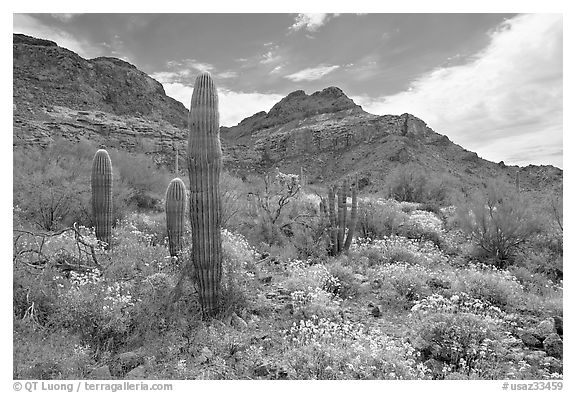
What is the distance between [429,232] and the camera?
13.7 meters

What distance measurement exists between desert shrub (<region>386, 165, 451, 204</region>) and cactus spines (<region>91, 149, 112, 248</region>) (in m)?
18.1

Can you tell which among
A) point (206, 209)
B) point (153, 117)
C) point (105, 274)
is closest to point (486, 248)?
point (206, 209)

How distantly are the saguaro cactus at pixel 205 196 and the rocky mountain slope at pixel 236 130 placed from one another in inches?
695

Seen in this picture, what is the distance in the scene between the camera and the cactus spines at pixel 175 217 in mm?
9094

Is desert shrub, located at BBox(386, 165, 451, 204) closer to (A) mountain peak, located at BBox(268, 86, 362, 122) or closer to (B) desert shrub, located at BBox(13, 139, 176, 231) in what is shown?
(B) desert shrub, located at BBox(13, 139, 176, 231)

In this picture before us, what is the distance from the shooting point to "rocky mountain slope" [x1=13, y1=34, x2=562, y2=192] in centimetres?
3144

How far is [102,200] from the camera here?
375 inches

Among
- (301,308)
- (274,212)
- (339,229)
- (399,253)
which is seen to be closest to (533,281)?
(399,253)

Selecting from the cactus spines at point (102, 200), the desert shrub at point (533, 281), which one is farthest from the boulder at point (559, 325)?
the cactus spines at point (102, 200)

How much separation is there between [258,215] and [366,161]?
32417 millimetres

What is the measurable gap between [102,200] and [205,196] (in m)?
4.35

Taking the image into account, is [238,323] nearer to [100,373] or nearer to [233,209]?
[100,373]

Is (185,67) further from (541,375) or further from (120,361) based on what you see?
(541,375)

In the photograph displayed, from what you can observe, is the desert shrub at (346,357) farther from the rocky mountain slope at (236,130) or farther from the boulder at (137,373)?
the rocky mountain slope at (236,130)
